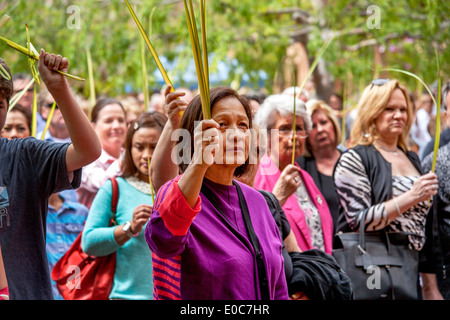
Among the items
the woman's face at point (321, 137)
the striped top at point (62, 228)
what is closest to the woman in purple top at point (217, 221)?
the striped top at point (62, 228)

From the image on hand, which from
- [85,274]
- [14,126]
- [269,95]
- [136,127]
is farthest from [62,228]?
[269,95]

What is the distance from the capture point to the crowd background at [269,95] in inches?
171

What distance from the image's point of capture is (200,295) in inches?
95.3

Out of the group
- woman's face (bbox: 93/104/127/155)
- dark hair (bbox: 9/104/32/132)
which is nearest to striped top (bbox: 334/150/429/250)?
woman's face (bbox: 93/104/127/155)

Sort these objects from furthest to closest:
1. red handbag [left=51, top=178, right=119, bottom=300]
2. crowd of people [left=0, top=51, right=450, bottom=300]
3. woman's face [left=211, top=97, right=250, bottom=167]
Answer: red handbag [left=51, top=178, right=119, bottom=300] < woman's face [left=211, top=97, right=250, bottom=167] < crowd of people [left=0, top=51, right=450, bottom=300]

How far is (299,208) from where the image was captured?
4125 mm

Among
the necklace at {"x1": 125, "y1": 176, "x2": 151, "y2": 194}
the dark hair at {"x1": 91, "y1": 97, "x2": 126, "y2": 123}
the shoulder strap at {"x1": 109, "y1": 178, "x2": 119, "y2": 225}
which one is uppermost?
the dark hair at {"x1": 91, "y1": 97, "x2": 126, "y2": 123}

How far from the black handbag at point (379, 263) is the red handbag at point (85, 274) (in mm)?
1346

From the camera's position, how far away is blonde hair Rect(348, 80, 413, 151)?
4480 mm

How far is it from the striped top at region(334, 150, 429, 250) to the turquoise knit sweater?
3.98 feet

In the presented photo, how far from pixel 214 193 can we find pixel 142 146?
5.54 ft

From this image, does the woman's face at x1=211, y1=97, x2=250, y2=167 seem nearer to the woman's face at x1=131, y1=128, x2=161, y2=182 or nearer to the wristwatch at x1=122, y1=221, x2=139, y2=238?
the wristwatch at x1=122, y1=221, x2=139, y2=238
